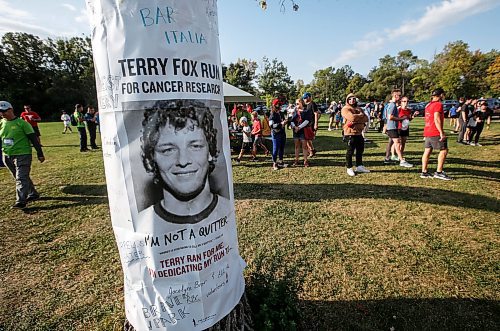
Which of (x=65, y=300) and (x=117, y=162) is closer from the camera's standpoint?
(x=117, y=162)

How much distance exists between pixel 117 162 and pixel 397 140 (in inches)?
316

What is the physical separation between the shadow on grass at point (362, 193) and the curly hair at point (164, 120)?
4.29 m

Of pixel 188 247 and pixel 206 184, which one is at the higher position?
pixel 206 184

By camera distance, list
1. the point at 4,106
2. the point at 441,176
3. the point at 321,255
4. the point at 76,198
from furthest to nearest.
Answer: the point at 441,176, the point at 76,198, the point at 4,106, the point at 321,255

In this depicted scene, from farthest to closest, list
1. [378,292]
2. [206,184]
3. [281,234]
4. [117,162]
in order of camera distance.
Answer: [281,234] → [378,292] → [206,184] → [117,162]

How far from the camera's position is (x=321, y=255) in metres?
3.60

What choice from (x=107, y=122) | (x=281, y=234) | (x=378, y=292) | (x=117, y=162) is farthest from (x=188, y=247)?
(x=281, y=234)

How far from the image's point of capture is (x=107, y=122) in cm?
150

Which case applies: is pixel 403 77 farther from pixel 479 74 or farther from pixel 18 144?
pixel 18 144

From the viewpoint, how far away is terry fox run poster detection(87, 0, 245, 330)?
143cm

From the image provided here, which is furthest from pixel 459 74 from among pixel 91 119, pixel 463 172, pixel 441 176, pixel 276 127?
pixel 91 119

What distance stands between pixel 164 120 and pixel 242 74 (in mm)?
57105

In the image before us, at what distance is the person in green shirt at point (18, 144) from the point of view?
17.7 ft

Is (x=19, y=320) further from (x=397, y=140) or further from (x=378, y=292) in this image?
(x=397, y=140)
